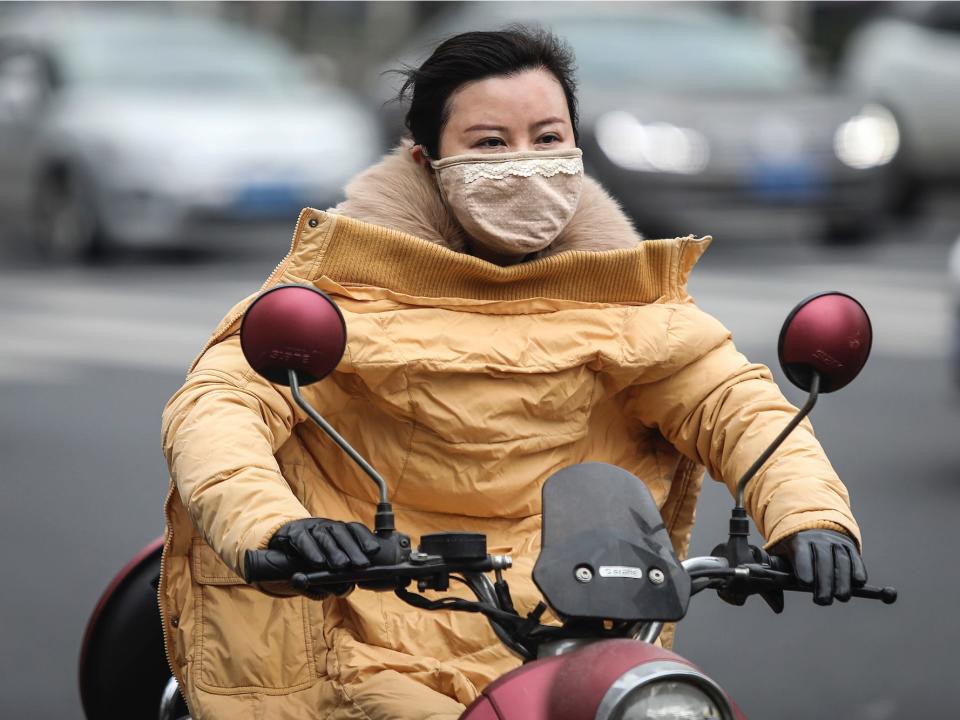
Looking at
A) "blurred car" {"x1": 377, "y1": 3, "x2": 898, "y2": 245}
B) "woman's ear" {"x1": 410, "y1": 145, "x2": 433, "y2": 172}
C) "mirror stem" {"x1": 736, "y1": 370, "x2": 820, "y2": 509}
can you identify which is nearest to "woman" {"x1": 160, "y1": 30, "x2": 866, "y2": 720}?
"woman's ear" {"x1": 410, "y1": 145, "x2": 433, "y2": 172}

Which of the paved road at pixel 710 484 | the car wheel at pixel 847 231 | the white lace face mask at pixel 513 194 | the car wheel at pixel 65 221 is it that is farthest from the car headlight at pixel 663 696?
the car wheel at pixel 847 231

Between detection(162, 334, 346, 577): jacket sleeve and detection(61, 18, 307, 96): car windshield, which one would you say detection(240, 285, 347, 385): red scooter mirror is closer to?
detection(162, 334, 346, 577): jacket sleeve

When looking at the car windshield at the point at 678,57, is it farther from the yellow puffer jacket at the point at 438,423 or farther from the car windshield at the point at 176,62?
the yellow puffer jacket at the point at 438,423

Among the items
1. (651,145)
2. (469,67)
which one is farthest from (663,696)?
(651,145)

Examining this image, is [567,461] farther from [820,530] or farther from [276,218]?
[276,218]

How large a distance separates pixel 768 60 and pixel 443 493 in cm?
1203

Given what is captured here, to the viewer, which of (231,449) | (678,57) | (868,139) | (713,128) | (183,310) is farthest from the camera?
(678,57)

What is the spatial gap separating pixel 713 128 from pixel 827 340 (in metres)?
10.9

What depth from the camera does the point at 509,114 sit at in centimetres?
304

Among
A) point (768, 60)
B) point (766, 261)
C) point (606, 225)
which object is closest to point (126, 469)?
point (606, 225)

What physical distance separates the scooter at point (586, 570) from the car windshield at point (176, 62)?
460 inches

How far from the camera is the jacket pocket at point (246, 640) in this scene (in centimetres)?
286

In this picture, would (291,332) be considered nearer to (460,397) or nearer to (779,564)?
(460,397)

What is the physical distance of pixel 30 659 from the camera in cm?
540
